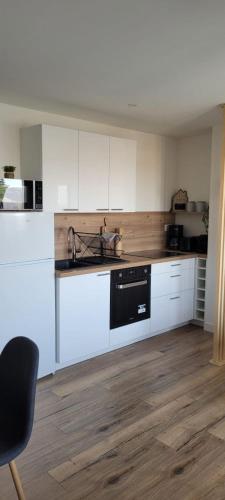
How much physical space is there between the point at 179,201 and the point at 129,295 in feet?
5.49

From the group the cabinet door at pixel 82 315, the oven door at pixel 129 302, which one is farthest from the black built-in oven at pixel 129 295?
the cabinet door at pixel 82 315

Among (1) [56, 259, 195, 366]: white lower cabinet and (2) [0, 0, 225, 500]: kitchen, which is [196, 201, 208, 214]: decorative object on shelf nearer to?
(2) [0, 0, 225, 500]: kitchen

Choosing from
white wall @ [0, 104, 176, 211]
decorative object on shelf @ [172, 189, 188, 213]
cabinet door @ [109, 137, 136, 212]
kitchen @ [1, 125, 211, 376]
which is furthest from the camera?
decorative object on shelf @ [172, 189, 188, 213]

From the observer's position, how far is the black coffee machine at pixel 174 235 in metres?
4.88

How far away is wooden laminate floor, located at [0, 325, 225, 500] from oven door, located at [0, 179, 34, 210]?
4.86 feet

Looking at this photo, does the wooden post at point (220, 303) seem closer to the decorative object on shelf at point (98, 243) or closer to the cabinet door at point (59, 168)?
the decorative object on shelf at point (98, 243)

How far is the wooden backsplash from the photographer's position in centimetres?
384

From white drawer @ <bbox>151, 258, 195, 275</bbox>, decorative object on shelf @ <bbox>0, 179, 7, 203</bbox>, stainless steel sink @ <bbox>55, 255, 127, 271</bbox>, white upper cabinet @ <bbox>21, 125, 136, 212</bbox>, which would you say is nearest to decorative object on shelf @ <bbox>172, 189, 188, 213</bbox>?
white drawer @ <bbox>151, 258, 195, 275</bbox>

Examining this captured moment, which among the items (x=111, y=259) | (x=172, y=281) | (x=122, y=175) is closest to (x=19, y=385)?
(x=111, y=259)

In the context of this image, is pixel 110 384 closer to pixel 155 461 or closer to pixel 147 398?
pixel 147 398

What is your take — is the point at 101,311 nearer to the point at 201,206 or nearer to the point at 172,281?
the point at 172,281

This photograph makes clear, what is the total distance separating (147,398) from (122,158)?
2.37 meters

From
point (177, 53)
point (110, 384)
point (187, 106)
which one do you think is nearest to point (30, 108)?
point (187, 106)

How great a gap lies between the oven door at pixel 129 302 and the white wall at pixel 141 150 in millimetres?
1108
